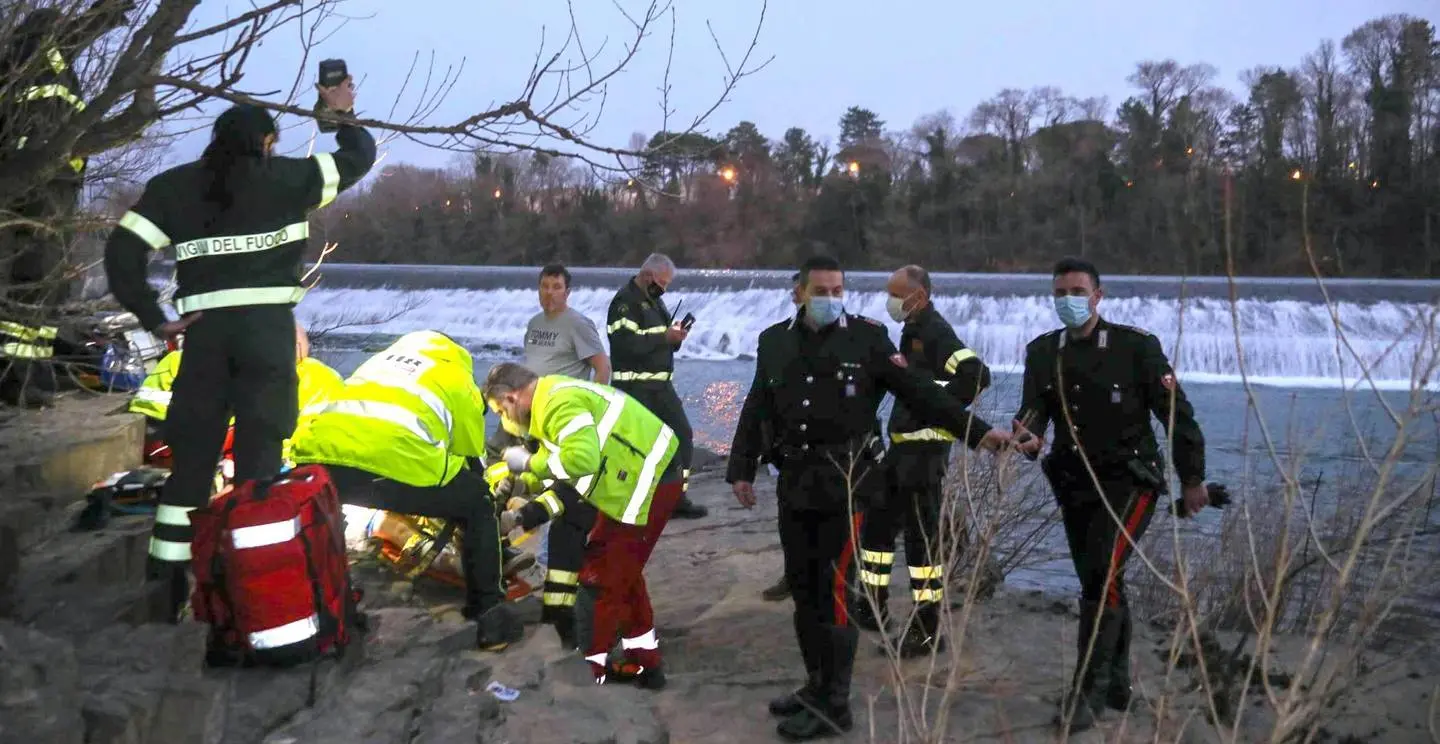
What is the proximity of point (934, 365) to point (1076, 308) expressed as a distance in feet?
3.63

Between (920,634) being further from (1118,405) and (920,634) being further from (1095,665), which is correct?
(1118,405)

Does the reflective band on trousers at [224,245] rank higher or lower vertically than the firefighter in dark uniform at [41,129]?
lower

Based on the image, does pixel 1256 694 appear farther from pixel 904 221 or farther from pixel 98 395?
pixel 904 221

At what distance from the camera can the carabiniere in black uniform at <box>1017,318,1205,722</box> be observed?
4000 mm

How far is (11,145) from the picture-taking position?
3.67 metres

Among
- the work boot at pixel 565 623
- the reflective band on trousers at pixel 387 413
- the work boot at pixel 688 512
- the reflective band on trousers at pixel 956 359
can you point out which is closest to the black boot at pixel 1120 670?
the reflective band on trousers at pixel 956 359

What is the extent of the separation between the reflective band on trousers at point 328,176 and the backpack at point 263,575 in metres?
0.90

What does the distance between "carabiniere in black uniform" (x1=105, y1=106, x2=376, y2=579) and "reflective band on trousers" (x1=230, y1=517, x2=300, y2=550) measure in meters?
0.35

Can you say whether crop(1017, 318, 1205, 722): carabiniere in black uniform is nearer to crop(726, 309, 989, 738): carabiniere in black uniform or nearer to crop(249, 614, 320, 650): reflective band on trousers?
crop(726, 309, 989, 738): carabiniere in black uniform

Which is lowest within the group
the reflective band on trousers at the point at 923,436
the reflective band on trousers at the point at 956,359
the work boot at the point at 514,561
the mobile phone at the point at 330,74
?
the work boot at the point at 514,561

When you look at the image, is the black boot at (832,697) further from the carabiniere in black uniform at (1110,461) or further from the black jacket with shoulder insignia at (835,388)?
the carabiniere in black uniform at (1110,461)

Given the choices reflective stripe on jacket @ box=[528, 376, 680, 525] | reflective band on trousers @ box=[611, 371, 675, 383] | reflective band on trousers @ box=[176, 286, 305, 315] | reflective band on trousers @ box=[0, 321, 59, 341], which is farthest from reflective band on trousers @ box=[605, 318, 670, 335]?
reflective band on trousers @ box=[176, 286, 305, 315]

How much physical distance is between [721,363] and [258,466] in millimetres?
18158

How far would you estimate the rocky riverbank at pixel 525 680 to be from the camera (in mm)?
2645
